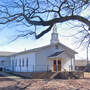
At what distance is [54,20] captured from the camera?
26.4 ft

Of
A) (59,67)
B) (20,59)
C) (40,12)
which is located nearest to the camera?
(40,12)

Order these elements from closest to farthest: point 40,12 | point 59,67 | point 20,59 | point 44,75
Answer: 1. point 40,12
2. point 44,75
3. point 59,67
4. point 20,59

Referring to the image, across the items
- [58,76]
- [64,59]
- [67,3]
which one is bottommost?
[58,76]

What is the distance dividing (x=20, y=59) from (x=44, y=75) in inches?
404

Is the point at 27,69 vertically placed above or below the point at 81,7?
below

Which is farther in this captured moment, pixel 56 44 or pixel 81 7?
pixel 56 44

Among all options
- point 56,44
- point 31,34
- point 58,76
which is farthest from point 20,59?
point 31,34

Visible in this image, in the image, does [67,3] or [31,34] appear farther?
[31,34]

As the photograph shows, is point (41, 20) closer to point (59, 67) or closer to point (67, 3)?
point (67, 3)

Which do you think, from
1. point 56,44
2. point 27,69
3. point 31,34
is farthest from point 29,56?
point 31,34

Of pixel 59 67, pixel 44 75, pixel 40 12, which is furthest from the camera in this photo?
pixel 59 67

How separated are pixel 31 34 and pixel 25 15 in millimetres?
1021

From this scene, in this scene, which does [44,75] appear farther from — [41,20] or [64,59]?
[41,20]

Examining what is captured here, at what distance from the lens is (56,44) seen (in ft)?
95.7
